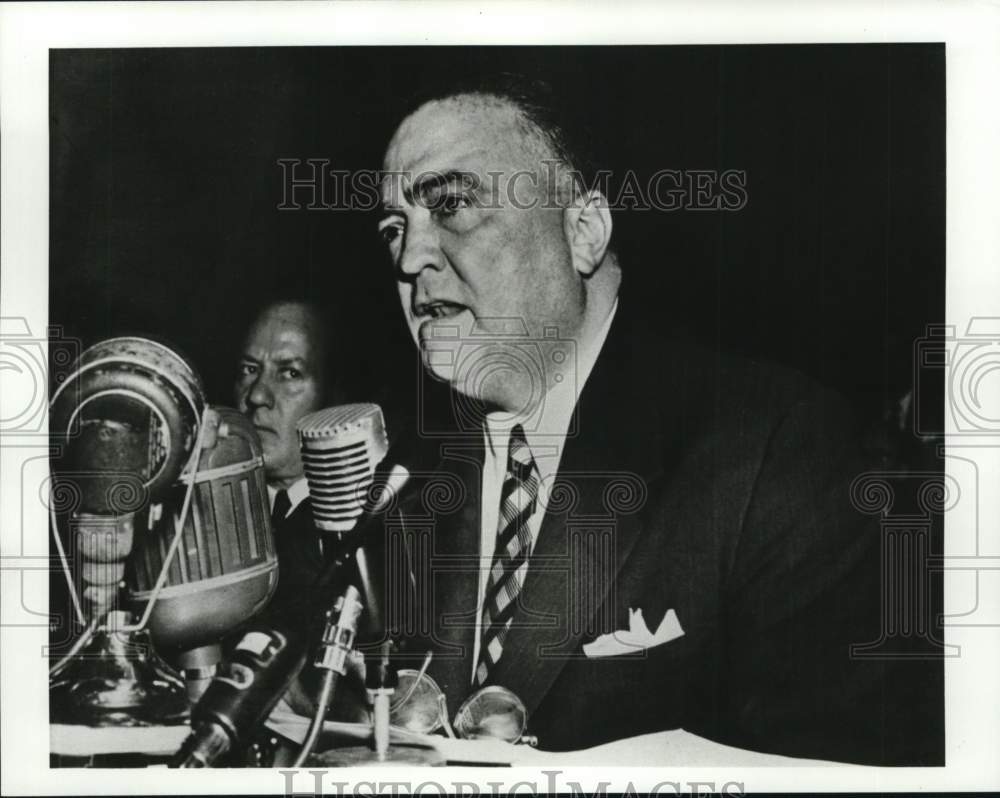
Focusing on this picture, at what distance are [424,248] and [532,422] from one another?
0.62 meters

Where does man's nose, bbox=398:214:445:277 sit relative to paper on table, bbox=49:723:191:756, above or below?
above

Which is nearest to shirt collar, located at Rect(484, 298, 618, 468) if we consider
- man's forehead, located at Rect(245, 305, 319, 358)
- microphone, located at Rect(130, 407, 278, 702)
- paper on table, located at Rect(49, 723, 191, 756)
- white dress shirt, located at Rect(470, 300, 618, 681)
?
white dress shirt, located at Rect(470, 300, 618, 681)

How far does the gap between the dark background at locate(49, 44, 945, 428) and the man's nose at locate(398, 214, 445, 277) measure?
0.30ft

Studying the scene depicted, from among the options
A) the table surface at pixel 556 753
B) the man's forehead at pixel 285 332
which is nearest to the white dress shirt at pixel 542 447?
the table surface at pixel 556 753

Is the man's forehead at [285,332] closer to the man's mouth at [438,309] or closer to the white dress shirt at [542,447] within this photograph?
the man's mouth at [438,309]

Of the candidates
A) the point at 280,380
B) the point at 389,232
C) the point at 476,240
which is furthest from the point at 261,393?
the point at 476,240

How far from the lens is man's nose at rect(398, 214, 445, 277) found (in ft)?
9.22

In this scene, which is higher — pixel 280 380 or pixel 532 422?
pixel 280 380

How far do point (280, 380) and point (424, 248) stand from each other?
59 centimetres

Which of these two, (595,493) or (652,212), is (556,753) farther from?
(652,212)

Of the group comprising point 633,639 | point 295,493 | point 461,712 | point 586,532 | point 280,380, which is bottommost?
point 461,712

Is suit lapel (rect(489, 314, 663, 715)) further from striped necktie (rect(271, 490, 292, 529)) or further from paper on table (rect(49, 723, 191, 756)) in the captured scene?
paper on table (rect(49, 723, 191, 756))

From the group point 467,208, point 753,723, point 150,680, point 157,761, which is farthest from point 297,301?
point 753,723

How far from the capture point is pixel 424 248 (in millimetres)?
2812
